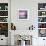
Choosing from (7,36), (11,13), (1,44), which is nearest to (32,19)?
(11,13)

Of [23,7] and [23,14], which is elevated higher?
[23,7]

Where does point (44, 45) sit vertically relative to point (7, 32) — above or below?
below

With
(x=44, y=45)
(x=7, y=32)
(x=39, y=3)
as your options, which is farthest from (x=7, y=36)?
(x=39, y=3)

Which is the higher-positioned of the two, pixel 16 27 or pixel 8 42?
pixel 16 27

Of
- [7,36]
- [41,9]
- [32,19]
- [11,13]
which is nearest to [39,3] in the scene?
[41,9]

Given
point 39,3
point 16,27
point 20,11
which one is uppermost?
point 39,3

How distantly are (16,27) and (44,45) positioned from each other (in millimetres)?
1719

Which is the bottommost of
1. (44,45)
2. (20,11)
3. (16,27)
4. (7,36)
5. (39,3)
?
(44,45)

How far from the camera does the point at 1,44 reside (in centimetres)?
641

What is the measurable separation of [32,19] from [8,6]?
144 cm

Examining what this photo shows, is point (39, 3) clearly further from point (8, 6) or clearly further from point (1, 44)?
point (1, 44)

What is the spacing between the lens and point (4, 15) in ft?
21.3

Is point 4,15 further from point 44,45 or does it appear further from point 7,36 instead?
point 44,45

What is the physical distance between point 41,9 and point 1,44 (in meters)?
2.80
